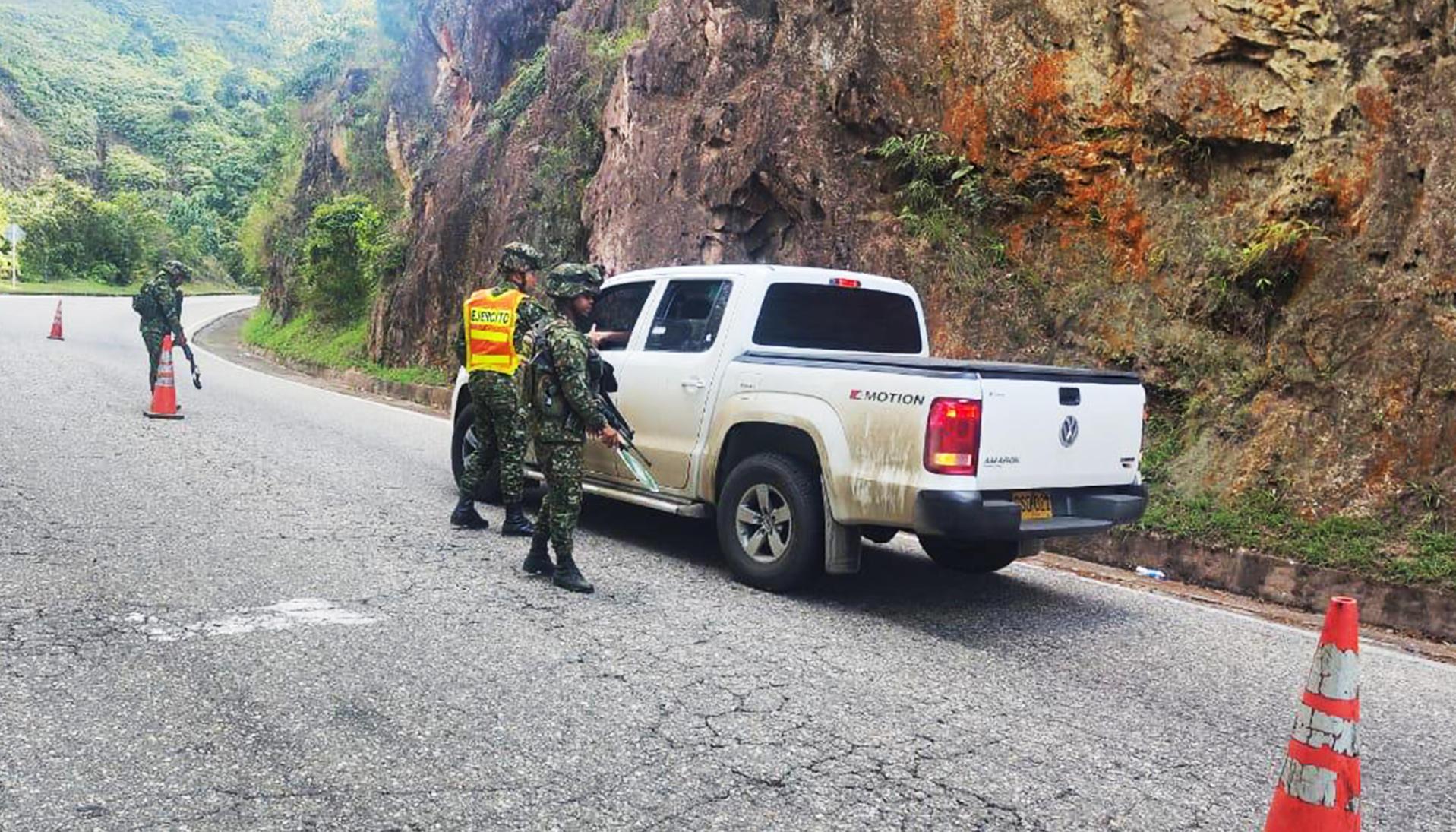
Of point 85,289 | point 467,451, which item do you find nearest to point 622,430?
point 467,451

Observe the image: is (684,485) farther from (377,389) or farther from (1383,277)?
(377,389)

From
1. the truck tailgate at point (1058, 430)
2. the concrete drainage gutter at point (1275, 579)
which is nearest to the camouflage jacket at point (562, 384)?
the truck tailgate at point (1058, 430)

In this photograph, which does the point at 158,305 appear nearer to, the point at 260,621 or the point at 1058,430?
the point at 260,621

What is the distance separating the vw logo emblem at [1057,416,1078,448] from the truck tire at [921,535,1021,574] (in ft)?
3.79

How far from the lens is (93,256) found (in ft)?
173

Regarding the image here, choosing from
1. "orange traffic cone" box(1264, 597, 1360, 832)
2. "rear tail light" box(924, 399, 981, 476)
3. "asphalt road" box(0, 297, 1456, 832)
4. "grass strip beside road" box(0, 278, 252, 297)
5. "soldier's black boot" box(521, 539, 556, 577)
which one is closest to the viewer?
"orange traffic cone" box(1264, 597, 1360, 832)

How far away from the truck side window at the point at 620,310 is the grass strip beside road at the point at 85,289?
40875 millimetres

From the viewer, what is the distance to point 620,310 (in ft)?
25.3

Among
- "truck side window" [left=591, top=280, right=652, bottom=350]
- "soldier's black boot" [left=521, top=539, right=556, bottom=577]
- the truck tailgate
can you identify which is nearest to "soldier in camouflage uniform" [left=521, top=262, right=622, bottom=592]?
"soldier's black boot" [left=521, top=539, right=556, bottom=577]

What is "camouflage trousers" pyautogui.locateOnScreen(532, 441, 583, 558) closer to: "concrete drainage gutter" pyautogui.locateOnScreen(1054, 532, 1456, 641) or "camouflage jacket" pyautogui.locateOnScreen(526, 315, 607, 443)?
"camouflage jacket" pyautogui.locateOnScreen(526, 315, 607, 443)

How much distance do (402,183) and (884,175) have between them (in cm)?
1957

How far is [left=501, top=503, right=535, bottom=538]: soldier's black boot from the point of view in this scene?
7.39 metres

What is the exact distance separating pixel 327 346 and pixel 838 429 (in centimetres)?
2177

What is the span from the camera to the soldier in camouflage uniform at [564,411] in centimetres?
591
